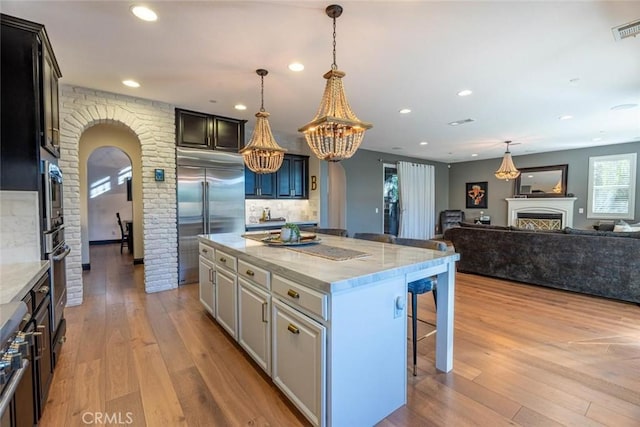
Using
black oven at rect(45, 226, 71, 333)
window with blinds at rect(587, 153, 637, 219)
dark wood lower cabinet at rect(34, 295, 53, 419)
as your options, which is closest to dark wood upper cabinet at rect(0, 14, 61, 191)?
black oven at rect(45, 226, 71, 333)

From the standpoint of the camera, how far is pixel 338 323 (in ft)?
4.81

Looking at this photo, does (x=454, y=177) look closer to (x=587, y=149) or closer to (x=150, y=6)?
(x=587, y=149)

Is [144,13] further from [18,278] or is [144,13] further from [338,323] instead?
[338,323]

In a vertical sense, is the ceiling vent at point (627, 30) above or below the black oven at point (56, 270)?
above

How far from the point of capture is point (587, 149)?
7422 mm

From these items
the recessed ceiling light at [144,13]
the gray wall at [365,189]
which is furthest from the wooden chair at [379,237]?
the gray wall at [365,189]

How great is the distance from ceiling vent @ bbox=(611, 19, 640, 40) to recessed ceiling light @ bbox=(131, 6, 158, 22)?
11.8 ft

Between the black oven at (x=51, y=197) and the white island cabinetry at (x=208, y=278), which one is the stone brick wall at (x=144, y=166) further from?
the black oven at (x=51, y=197)

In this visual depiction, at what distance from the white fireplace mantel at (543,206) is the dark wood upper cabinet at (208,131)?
8.03 meters

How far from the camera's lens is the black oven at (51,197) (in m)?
2.11

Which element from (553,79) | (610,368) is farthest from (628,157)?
(610,368)

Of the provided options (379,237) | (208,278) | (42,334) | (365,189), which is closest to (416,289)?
(379,237)

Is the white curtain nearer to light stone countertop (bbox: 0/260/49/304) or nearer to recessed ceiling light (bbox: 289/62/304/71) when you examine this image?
recessed ceiling light (bbox: 289/62/304/71)

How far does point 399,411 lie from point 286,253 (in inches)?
49.8
